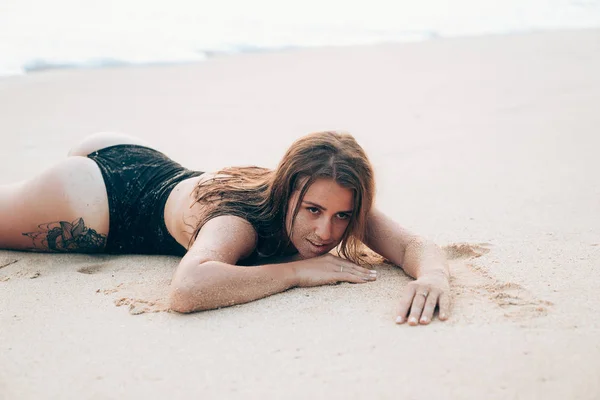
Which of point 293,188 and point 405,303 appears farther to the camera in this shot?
point 293,188

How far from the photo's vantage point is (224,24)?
→ 34.0 feet

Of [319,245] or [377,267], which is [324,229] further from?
[377,267]

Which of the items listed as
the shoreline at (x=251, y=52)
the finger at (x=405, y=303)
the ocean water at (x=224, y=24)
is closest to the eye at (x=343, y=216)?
the finger at (x=405, y=303)

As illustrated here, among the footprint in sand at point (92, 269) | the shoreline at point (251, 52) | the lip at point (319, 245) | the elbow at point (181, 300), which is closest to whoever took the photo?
the elbow at point (181, 300)

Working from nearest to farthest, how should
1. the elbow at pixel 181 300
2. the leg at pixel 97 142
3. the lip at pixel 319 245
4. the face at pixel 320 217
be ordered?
the elbow at pixel 181 300, the face at pixel 320 217, the lip at pixel 319 245, the leg at pixel 97 142

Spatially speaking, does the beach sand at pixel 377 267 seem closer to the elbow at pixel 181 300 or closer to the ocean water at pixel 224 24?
the elbow at pixel 181 300

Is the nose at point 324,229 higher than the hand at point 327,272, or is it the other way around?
the nose at point 324,229

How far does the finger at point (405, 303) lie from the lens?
2355 mm

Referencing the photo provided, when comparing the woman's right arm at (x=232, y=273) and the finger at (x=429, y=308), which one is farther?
the woman's right arm at (x=232, y=273)

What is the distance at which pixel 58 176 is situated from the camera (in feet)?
10.8

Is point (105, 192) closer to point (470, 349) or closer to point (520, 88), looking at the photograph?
point (470, 349)

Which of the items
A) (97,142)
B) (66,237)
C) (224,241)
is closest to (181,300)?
(224,241)

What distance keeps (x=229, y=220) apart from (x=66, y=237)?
1027mm

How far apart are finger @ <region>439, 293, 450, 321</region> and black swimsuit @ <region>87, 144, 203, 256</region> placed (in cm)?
138
